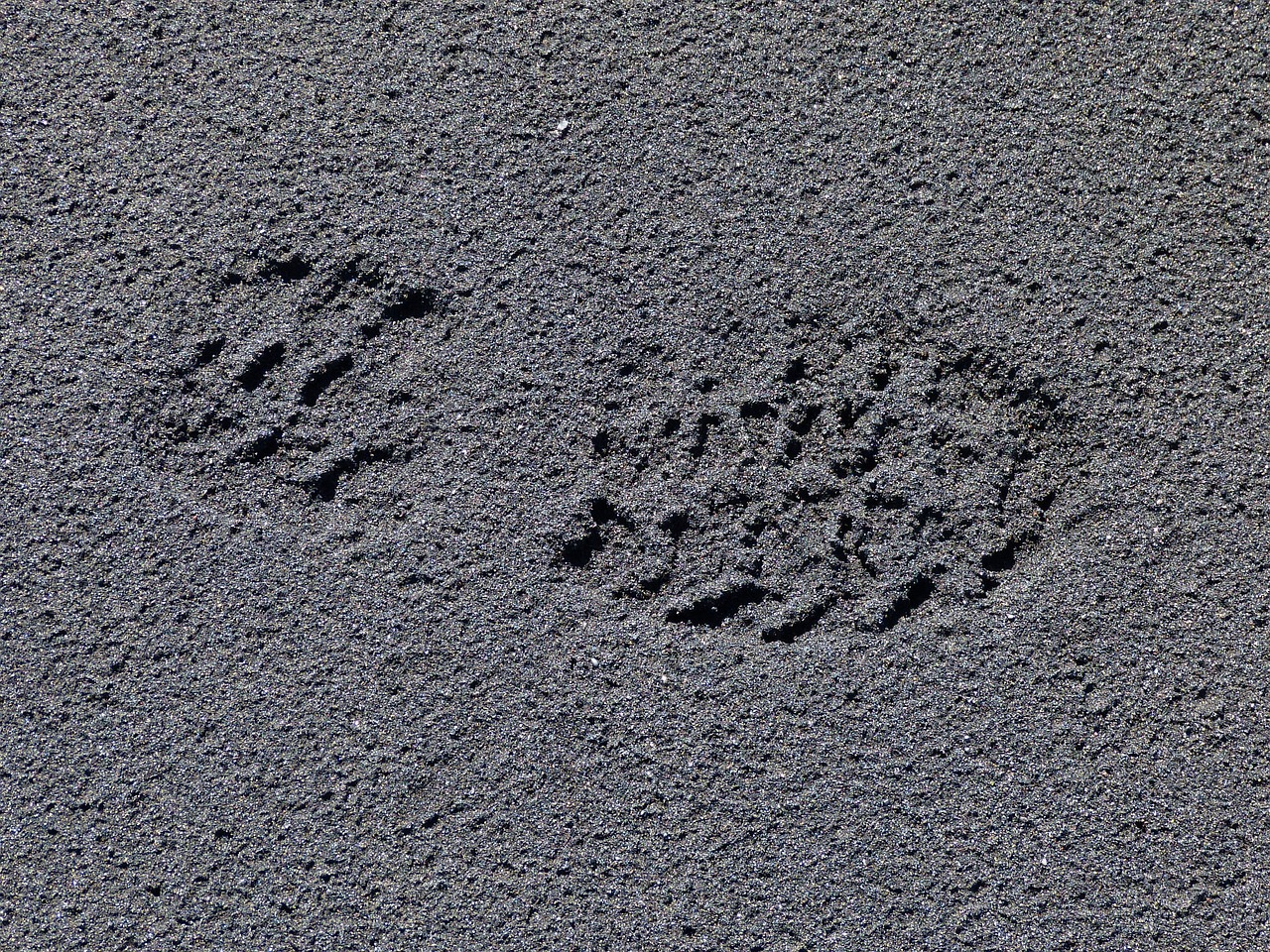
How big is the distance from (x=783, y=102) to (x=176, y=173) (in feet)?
4.42

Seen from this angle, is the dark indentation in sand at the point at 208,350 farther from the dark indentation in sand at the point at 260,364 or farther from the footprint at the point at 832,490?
the footprint at the point at 832,490

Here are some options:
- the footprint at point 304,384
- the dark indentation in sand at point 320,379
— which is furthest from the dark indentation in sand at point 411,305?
the dark indentation in sand at point 320,379

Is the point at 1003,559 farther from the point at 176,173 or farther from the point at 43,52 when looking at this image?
the point at 43,52

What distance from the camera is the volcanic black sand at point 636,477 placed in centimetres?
232

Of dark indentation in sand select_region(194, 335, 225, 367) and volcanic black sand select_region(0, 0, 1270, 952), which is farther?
dark indentation in sand select_region(194, 335, 225, 367)

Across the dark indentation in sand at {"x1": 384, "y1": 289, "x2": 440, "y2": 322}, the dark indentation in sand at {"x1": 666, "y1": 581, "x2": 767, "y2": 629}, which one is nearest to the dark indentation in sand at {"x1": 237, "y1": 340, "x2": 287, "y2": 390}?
the dark indentation in sand at {"x1": 384, "y1": 289, "x2": 440, "y2": 322}

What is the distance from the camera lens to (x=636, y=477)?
96.0 inches

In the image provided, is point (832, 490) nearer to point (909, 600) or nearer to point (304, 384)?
point (909, 600)

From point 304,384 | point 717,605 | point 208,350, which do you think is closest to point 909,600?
point 717,605

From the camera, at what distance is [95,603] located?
2.43 meters

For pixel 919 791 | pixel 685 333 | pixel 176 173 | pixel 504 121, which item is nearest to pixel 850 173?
pixel 685 333

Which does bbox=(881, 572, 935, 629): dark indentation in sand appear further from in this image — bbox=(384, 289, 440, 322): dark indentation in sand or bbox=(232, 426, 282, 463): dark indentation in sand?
bbox=(232, 426, 282, 463): dark indentation in sand

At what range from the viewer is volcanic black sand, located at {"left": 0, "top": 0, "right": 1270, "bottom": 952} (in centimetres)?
232

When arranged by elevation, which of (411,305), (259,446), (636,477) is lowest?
(259,446)
